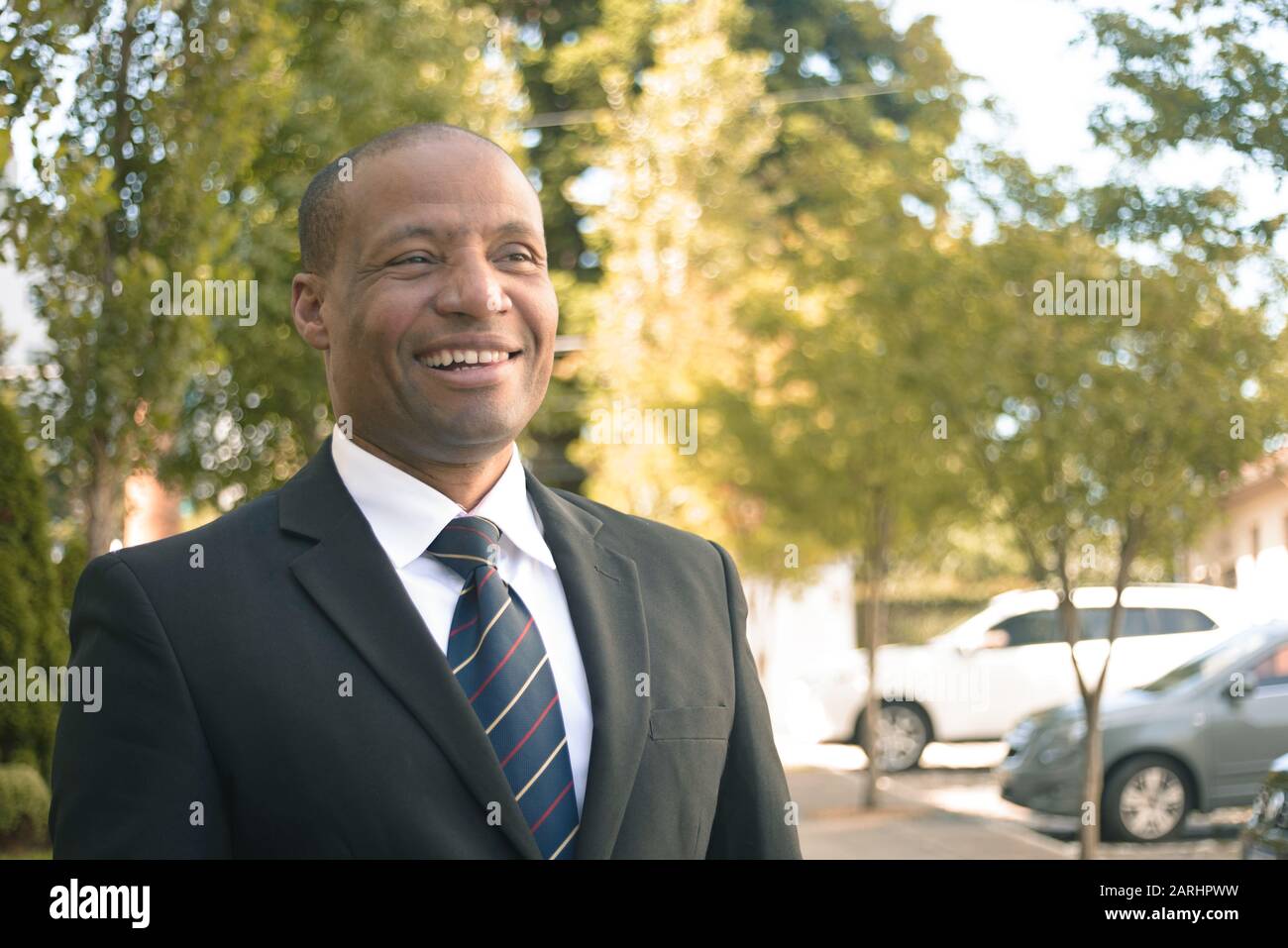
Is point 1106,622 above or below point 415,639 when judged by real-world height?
below

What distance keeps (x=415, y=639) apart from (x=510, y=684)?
0.15 meters

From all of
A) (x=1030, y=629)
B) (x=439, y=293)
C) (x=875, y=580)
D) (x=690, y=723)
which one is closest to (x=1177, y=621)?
(x=1030, y=629)

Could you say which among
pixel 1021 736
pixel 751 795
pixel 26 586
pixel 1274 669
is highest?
pixel 26 586

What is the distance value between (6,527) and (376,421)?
21.8ft

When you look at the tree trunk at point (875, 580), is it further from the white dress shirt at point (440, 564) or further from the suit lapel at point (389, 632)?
the suit lapel at point (389, 632)

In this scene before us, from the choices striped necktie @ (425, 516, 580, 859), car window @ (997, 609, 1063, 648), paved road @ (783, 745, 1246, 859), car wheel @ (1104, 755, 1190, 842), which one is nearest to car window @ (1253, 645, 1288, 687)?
car wheel @ (1104, 755, 1190, 842)

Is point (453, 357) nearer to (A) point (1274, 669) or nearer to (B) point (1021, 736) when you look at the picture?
(A) point (1274, 669)

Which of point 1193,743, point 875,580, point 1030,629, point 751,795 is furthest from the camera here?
point 1030,629

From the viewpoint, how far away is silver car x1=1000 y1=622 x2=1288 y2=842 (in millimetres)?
11758

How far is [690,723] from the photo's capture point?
2.13 m

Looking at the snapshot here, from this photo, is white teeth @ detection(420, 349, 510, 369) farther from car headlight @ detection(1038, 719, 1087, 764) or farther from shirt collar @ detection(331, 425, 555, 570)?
car headlight @ detection(1038, 719, 1087, 764)
